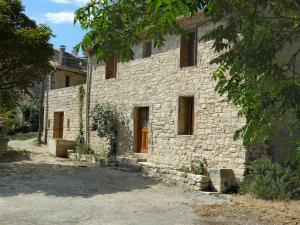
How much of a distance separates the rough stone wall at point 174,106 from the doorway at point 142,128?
263mm

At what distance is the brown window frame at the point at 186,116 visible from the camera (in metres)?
13.9

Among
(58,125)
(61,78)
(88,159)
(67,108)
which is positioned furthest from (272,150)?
(61,78)

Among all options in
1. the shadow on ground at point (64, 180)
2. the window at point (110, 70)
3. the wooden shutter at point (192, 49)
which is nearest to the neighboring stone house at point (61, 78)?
Answer: the window at point (110, 70)

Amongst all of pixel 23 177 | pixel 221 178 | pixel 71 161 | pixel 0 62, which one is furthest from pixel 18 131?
pixel 221 178

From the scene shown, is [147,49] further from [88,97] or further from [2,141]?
[2,141]

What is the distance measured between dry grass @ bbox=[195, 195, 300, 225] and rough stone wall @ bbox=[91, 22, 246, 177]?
6.01 feet

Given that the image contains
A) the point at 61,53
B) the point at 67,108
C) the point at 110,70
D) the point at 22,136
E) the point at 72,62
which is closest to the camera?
the point at 110,70

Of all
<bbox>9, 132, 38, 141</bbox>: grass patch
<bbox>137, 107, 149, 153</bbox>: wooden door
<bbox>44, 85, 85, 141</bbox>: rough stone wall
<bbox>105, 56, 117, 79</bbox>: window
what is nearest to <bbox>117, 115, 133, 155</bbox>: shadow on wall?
<bbox>137, 107, 149, 153</bbox>: wooden door

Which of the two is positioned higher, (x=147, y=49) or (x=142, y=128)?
(x=147, y=49)

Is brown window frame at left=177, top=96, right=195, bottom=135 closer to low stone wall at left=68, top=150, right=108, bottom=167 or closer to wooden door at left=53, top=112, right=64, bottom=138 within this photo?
low stone wall at left=68, top=150, right=108, bottom=167

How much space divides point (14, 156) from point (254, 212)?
1123 centimetres

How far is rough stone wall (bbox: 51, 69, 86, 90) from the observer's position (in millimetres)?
25297

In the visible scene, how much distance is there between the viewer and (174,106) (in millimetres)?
13945

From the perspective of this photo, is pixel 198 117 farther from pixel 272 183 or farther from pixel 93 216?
Answer: pixel 93 216
